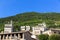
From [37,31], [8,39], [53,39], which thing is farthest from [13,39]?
[37,31]

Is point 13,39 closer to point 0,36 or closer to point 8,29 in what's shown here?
point 0,36

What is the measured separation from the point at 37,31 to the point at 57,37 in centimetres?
1193

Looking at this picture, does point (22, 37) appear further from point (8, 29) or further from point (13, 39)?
point (8, 29)

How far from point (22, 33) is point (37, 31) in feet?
59.6

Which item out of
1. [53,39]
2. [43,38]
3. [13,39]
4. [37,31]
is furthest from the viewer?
[37,31]

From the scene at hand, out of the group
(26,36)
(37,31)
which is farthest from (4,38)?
(37,31)

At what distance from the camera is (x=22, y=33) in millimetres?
37156

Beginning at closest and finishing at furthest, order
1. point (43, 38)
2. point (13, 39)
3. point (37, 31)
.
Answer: point (13, 39) → point (43, 38) → point (37, 31)

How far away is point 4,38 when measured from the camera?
38.0 meters

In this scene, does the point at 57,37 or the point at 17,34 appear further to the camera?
the point at 57,37

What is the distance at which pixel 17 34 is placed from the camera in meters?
37.7

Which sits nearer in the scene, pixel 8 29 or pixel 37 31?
pixel 8 29

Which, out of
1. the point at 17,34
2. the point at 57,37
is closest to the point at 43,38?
the point at 57,37

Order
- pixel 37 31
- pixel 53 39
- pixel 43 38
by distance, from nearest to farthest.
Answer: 1. pixel 53 39
2. pixel 43 38
3. pixel 37 31
